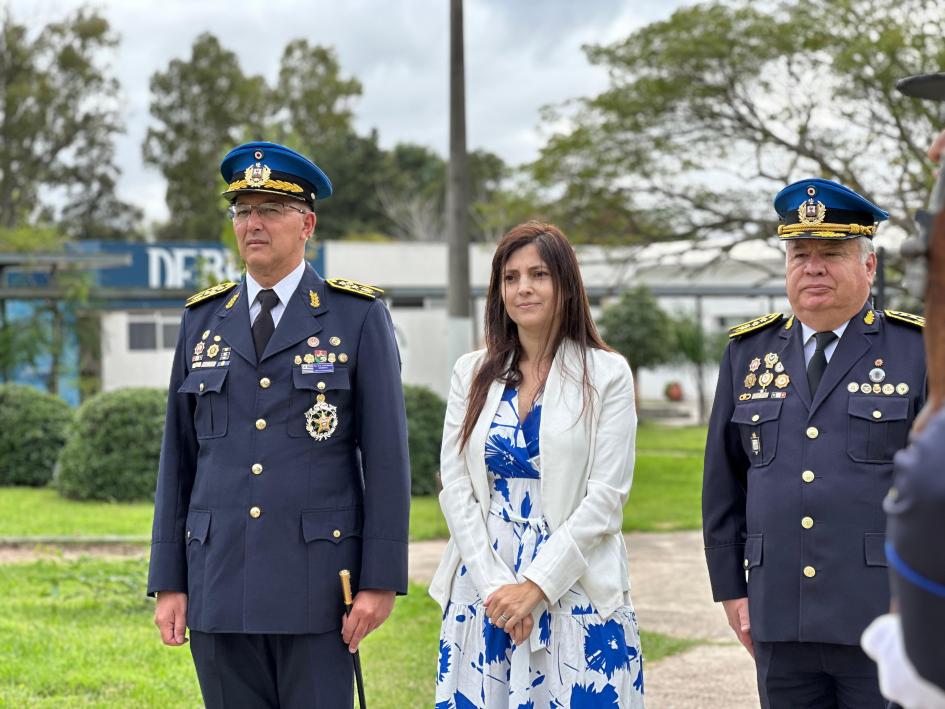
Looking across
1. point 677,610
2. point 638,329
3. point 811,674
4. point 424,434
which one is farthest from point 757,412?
point 638,329

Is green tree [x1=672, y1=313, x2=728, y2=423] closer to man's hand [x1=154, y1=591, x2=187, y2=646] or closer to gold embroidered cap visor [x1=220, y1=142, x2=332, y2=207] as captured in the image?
gold embroidered cap visor [x1=220, y1=142, x2=332, y2=207]

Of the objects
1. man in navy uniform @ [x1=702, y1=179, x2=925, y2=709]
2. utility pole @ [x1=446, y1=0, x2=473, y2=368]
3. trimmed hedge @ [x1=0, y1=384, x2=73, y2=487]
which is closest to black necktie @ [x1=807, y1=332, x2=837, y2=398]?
man in navy uniform @ [x1=702, y1=179, x2=925, y2=709]

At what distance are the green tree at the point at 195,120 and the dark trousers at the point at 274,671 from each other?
3953cm

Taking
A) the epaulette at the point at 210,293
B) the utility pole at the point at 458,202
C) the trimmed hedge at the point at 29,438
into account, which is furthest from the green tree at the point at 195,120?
the epaulette at the point at 210,293

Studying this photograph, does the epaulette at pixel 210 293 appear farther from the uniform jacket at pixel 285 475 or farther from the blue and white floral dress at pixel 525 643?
the blue and white floral dress at pixel 525 643

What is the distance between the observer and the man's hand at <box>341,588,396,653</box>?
10.8 ft

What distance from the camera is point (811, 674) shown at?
3242 millimetres

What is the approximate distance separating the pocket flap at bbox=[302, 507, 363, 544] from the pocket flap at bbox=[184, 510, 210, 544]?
0.29 m

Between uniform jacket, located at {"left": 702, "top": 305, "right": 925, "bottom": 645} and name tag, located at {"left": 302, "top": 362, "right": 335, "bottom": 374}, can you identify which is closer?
uniform jacket, located at {"left": 702, "top": 305, "right": 925, "bottom": 645}

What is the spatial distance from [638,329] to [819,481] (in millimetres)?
24193

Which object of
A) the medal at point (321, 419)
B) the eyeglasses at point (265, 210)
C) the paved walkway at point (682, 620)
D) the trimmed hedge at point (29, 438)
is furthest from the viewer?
the trimmed hedge at point (29, 438)

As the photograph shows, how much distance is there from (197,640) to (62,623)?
167 inches

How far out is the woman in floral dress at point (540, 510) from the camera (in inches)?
128

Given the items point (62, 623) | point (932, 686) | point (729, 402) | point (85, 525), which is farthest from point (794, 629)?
point (85, 525)
